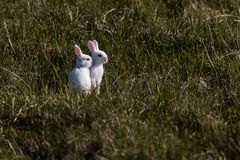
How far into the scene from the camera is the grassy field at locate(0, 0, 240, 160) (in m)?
3.40

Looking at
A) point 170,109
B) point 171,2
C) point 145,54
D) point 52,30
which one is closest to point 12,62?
point 52,30

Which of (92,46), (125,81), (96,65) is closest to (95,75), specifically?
(96,65)

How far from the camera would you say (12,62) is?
446 cm

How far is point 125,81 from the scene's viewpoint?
4074 mm

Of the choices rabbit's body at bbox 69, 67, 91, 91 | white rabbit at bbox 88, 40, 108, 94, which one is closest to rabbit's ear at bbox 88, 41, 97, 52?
white rabbit at bbox 88, 40, 108, 94

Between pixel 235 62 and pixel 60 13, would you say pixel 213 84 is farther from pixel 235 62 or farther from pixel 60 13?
pixel 60 13

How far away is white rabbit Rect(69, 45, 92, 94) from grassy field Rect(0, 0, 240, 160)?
0.05 metres

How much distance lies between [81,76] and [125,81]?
475 mm

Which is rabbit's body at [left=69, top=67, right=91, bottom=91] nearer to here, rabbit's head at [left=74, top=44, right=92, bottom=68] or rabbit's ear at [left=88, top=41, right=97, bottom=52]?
rabbit's head at [left=74, top=44, right=92, bottom=68]

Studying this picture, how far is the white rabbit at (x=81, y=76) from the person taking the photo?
12.0ft

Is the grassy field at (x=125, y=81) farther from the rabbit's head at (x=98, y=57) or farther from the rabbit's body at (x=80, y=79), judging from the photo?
the rabbit's head at (x=98, y=57)

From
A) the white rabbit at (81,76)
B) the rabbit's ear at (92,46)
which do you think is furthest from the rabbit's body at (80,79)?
the rabbit's ear at (92,46)

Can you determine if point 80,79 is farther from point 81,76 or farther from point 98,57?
point 98,57

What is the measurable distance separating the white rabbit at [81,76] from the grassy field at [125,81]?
5 cm
